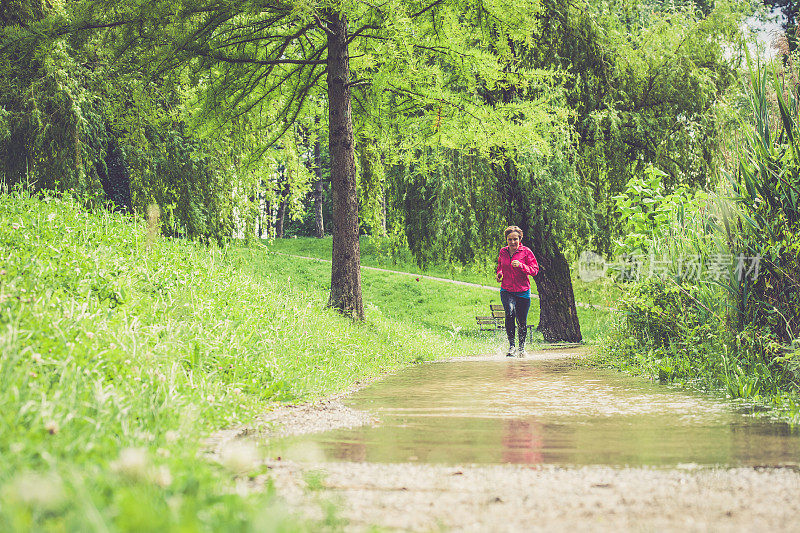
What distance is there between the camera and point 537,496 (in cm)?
311

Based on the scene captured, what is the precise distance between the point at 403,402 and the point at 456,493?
3399mm

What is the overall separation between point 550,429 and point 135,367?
9.06 ft

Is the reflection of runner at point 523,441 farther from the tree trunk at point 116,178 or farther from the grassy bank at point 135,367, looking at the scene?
the tree trunk at point 116,178

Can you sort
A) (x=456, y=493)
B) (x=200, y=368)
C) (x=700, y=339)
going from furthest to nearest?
(x=700, y=339), (x=200, y=368), (x=456, y=493)

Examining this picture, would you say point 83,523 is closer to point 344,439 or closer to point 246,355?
point 344,439

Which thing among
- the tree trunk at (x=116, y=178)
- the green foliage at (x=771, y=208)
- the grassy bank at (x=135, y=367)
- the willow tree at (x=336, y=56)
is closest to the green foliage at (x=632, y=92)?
the willow tree at (x=336, y=56)

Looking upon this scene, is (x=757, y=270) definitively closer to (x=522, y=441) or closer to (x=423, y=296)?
(x=522, y=441)

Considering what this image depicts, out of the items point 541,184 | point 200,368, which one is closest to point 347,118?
point 541,184

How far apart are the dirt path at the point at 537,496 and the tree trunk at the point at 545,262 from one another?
1300cm

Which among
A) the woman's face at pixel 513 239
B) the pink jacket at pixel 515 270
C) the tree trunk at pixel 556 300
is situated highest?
the woman's face at pixel 513 239

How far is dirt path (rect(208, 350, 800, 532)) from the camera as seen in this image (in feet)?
8.82

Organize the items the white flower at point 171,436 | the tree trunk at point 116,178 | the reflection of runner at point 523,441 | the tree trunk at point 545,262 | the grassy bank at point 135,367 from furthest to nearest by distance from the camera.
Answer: the tree trunk at point 545,262 → the tree trunk at point 116,178 → the reflection of runner at point 523,441 → the white flower at point 171,436 → the grassy bank at point 135,367

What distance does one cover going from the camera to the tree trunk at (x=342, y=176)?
39.7 ft

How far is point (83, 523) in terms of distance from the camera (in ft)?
6.93
